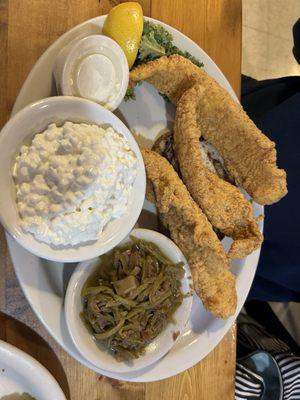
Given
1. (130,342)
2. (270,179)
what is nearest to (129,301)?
(130,342)

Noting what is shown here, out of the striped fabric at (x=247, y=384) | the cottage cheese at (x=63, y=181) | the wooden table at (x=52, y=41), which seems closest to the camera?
the cottage cheese at (x=63, y=181)

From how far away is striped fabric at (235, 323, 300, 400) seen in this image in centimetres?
228

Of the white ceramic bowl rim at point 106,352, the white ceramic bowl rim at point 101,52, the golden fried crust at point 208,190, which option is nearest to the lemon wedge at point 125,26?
the white ceramic bowl rim at point 101,52

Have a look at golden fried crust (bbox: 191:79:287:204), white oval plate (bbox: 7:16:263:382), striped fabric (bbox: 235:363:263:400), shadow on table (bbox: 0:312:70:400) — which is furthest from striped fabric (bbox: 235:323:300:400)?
golden fried crust (bbox: 191:79:287:204)

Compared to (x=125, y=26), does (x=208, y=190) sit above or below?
below

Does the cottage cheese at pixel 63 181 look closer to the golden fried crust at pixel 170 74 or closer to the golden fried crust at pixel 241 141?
the golden fried crust at pixel 170 74

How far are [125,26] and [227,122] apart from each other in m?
0.44

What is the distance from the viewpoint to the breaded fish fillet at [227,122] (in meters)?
1.52

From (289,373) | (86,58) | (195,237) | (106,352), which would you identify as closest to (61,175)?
(86,58)

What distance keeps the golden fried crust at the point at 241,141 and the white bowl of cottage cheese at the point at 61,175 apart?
0.38m

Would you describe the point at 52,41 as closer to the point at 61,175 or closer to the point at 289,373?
the point at 61,175

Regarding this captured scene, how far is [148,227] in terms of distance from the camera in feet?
5.35

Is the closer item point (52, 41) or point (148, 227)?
point (52, 41)

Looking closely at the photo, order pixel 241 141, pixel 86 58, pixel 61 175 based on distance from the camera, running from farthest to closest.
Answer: pixel 241 141
pixel 86 58
pixel 61 175
